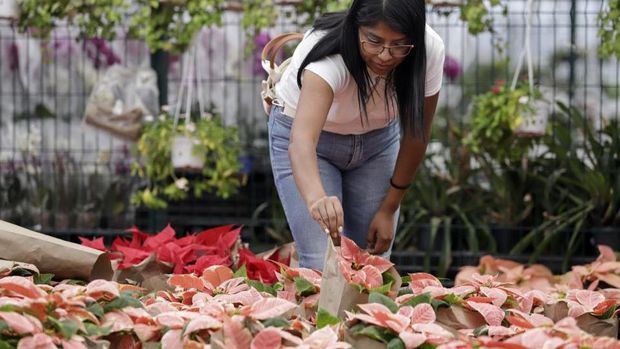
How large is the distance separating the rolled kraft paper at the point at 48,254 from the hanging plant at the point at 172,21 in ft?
10.3

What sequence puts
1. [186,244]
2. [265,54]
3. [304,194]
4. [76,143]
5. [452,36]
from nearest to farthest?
[304,194], [265,54], [186,244], [76,143], [452,36]

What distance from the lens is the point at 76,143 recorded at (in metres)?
7.26

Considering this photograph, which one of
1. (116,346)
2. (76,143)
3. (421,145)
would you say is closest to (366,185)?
(421,145)

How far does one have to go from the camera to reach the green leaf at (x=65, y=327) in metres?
2.01

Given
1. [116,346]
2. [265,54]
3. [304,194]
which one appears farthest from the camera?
[265,54]

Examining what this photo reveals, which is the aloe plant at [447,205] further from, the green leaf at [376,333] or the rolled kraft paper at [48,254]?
the green leaf at [376,333]

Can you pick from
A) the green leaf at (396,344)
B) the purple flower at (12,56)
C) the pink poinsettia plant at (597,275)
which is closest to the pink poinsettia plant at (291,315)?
the green leaf at (396,344)

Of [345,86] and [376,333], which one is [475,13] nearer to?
[345,86]

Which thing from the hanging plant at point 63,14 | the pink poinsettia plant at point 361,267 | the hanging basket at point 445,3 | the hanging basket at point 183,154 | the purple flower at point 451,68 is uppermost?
the hanging basket at point 445,3

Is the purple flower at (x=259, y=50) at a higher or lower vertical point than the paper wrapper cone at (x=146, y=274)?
higher

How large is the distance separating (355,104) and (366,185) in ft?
1.20

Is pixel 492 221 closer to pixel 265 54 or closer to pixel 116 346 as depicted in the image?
pixel 265 54

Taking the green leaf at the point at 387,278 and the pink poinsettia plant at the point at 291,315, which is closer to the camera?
the pink poinsettia plant at the point at 291,315

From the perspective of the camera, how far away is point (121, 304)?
2.25 m
